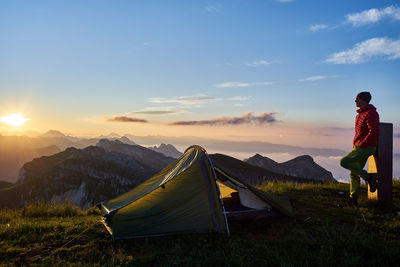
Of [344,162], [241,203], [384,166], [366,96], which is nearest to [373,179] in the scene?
[384,166]

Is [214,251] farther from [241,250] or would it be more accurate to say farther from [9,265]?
[9,265]

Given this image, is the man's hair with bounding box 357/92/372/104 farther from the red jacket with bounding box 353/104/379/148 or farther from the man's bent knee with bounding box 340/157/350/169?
the man's bent knee with bounding box 340/157/350/169

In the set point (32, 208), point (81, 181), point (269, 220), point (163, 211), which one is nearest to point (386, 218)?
point (269, 220)

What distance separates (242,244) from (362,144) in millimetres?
5885

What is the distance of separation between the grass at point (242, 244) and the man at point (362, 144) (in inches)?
37.0

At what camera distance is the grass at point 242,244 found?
550cm

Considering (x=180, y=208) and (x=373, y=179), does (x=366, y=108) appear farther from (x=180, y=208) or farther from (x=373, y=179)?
(x=180, y=208)

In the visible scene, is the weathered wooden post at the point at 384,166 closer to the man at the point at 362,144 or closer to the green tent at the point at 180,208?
the man at the point at 362,144

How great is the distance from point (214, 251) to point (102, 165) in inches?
7585

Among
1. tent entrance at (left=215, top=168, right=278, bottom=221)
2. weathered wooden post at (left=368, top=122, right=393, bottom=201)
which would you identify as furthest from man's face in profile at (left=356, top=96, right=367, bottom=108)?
tent entrance at (left=215, top=168, right=278, bottom=221)

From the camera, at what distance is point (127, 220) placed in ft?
23.9

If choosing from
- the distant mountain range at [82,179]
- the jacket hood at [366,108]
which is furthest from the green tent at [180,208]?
the distant mountain range at [82,179]

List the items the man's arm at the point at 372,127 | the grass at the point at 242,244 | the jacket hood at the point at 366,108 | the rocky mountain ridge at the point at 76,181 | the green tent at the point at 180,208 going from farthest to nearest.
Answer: the rocky mountain ridge at the point at 76,181
the jacket hood at the point at 366,108
the man's arm at the point at 372,127
the green tent at the point at 180,208
the grass at the point at 242,244

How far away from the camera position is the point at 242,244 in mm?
6375
